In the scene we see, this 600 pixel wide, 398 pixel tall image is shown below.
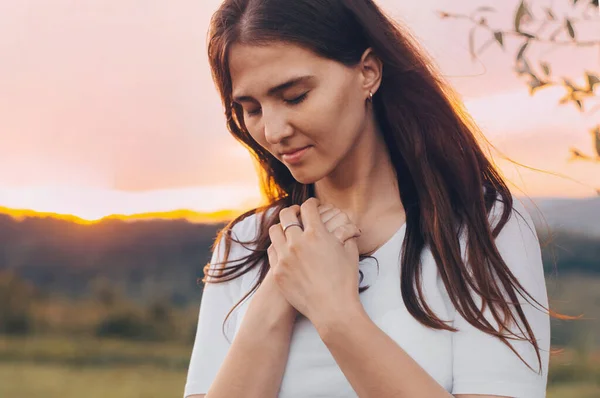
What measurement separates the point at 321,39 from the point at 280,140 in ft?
0.61

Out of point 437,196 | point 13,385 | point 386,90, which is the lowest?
point 13,385

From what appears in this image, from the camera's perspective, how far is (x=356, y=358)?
3.87ft

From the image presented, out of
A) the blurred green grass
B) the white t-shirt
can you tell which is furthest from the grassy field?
the white t-shirt

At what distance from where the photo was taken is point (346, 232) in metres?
1.34

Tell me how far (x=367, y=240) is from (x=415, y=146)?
0.20m

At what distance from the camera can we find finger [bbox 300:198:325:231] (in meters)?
1.33

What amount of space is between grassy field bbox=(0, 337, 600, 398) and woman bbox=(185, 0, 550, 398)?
277 cm

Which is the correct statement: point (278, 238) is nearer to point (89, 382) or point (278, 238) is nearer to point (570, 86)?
point (570, 86)

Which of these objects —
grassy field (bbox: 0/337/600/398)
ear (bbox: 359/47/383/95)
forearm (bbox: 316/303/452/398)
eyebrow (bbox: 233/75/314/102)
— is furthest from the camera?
grassy field (bbox: 0/337/600/398)

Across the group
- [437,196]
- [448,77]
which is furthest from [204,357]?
[448,77]

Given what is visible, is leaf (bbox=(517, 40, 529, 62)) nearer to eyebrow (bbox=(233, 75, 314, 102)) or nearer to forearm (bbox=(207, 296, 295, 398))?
eyebrow (bbox=(233, 75, 314, 102))

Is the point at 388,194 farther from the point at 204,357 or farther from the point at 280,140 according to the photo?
the point at 204,357

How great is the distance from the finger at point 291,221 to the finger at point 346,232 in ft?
0.22

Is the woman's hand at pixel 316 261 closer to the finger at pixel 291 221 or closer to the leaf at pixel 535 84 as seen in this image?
the finger at pixel 291 221
